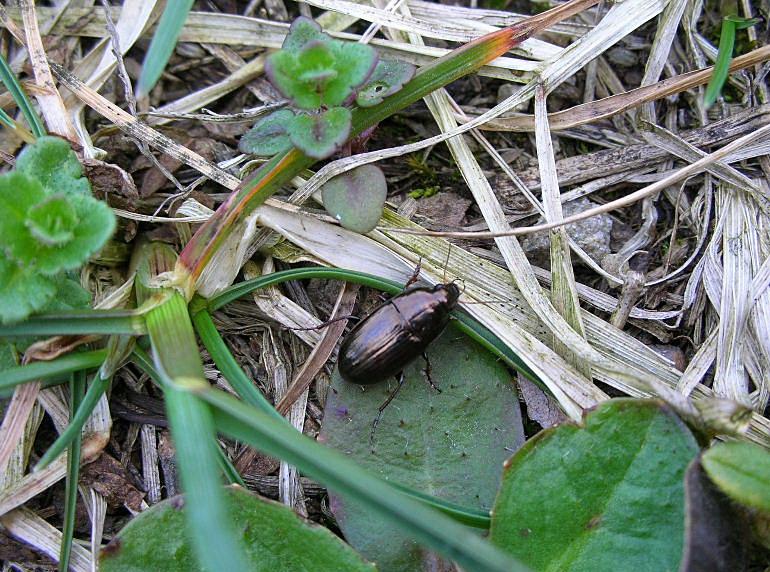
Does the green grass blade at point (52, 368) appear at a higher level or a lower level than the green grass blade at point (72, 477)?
higher

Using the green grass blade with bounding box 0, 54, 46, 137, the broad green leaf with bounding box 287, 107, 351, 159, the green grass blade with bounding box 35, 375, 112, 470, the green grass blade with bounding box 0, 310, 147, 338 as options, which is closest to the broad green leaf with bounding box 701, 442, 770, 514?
the broad green leaf with bounding box 287, 107, 351, 159

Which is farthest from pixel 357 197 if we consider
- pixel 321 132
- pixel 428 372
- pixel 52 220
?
pixel 52 220

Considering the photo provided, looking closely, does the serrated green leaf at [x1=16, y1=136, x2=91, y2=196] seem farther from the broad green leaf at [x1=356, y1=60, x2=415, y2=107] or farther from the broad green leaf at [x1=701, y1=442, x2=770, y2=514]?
the broad green leaf at [x1=701, y1=442, x2=770, y2=514]

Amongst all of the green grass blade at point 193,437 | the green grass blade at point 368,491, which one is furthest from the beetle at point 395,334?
the green grass blade at point 368,491

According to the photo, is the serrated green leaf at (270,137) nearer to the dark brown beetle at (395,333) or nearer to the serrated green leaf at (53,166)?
the serrated green leaf at (53,166)

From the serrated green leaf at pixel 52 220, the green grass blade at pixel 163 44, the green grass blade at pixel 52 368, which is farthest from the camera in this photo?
the green grass blade at pixel 52 368

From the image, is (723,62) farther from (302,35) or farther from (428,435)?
(428,435)
